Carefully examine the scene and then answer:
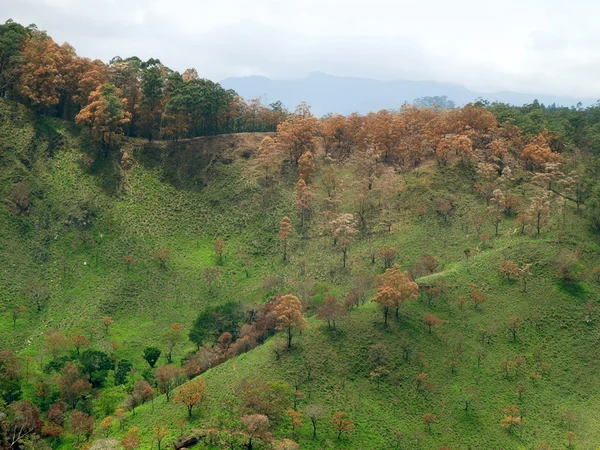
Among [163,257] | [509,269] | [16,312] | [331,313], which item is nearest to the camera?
[331,313]

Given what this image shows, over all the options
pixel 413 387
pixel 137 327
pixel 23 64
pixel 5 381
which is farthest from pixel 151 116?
pixel 413 387

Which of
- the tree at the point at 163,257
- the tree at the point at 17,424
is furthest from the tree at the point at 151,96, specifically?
the tree at the point at 17,424

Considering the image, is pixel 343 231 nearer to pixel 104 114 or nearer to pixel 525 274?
pixel 525 274

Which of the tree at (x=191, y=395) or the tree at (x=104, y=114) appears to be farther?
the tree at (x=104, y=114)

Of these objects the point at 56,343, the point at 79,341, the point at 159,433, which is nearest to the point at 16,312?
the point at 56,343

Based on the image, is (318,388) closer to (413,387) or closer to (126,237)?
(413,387)

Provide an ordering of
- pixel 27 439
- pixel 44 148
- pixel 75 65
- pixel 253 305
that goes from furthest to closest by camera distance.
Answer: pixel 75 65 < pixel 44 148 < pixel 253 305 < pixel 27 439

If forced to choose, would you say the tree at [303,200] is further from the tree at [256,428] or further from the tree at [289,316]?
the tree at [256,428]
